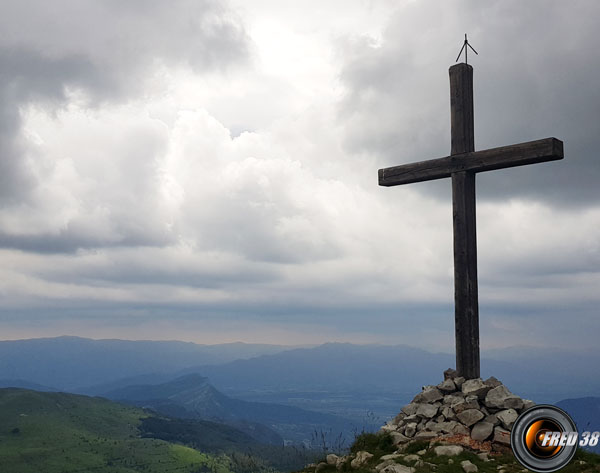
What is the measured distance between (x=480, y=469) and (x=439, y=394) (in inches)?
163

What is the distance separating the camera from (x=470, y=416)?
14.9m

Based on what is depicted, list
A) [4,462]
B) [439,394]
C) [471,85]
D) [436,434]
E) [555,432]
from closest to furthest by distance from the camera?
1. [555,432]
2. [436,434]
3. [439,394]
4. [471,85]
5. [4,462]

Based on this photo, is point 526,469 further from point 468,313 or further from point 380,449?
point 468,313

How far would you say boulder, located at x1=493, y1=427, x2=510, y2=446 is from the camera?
546 inches

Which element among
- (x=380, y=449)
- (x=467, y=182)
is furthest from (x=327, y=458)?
(x=467, y=182)

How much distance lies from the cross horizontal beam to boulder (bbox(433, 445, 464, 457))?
26.8 feet

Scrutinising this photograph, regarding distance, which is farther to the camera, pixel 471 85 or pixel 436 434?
pixel 471 85

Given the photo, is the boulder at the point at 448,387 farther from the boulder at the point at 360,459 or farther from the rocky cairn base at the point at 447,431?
the boulder at the point at 360,459

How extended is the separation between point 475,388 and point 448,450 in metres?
2.76

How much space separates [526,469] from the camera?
40.6 feet

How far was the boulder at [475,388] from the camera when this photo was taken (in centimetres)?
1550

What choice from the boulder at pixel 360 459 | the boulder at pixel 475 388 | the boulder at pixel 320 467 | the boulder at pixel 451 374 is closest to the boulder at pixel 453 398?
the boulder at pixel 475 388

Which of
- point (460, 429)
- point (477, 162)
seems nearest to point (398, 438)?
point (460, 429)

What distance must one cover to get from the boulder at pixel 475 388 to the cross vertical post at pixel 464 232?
2.49 ft
